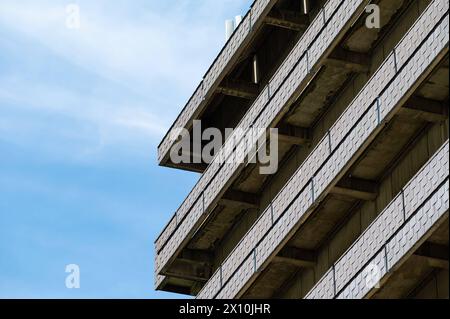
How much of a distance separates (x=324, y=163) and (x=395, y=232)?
6808 millimetres

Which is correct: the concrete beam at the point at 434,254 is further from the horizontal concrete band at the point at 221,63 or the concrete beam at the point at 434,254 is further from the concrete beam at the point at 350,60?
the horizontal concrete band at the point at 221,63

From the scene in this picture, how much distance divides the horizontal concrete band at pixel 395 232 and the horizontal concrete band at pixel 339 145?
2.93 m

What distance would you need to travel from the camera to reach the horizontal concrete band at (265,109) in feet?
180

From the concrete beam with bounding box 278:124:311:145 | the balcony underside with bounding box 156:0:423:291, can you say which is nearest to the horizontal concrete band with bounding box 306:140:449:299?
the balcony underside with bounding box 156:0:423:291

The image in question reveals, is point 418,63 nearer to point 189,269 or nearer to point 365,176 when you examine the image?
point 365,176

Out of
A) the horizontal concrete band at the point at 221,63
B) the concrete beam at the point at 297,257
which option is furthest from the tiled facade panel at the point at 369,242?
the horizontal concrete band at the point at 221,63

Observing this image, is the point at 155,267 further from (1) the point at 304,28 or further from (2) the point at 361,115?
(2) the point at 361,115

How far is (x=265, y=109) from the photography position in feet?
195

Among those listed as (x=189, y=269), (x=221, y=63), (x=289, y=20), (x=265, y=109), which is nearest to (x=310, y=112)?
(x=265, y=109)

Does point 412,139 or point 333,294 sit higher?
point 412,139

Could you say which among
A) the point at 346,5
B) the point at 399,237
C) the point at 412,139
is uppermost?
the point at 346,5
